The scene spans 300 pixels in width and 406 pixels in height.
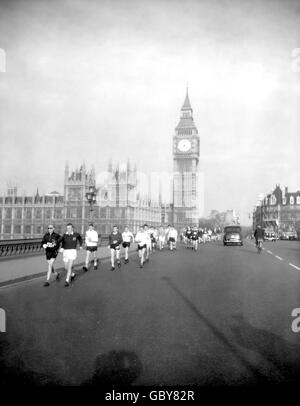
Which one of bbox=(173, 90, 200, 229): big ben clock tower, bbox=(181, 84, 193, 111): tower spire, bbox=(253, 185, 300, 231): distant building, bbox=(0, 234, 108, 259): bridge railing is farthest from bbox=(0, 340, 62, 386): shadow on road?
bbox=(181, 84, 193, 111): tower spire

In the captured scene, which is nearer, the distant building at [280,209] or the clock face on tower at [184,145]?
the distant building at [280,209]

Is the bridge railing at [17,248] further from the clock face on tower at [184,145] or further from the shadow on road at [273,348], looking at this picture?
the clock face on tower at [184,145]

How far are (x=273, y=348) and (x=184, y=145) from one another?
147 metres

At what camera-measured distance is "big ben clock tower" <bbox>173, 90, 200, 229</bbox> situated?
12925 cm

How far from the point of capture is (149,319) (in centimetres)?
644

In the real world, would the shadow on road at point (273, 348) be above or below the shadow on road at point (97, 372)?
below

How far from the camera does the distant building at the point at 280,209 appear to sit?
111 metres

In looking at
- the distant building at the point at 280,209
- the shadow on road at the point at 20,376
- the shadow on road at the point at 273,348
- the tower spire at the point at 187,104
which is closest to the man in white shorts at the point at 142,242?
the shadow on road at the point at 273,348

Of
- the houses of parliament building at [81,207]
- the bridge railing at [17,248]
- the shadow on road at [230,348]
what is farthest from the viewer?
the houses of parliament building at [81,207]

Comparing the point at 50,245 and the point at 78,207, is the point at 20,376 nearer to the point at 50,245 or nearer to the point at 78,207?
the point at 50,245

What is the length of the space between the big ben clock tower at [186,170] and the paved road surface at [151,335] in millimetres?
111402

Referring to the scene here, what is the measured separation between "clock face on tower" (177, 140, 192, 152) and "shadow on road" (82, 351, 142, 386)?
470 feet

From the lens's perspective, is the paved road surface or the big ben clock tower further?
the big ben clock tower

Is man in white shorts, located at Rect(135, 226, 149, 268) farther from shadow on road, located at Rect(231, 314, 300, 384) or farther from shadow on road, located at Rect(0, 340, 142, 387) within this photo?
shadow on road, located at Rect(0, 340, 142, 387)
